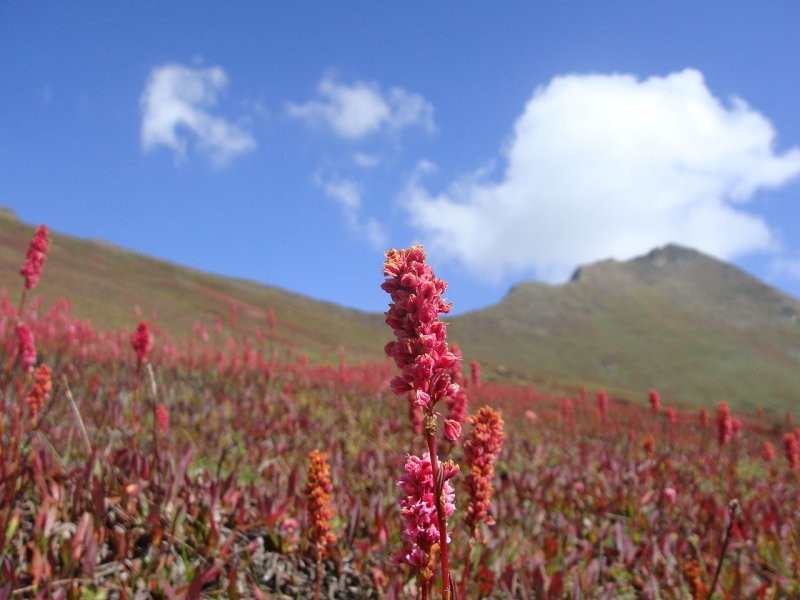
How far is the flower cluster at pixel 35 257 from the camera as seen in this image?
3768 millimetres

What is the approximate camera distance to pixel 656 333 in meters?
109

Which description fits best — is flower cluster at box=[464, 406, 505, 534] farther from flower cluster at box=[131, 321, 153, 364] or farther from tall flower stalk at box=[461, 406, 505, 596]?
flower cluster at box=[131, 321, 153, 364]

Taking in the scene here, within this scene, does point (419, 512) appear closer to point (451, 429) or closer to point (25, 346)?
point (451, 429)

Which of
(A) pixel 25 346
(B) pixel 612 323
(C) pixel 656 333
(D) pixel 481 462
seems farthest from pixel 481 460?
(B) pixel 612 323

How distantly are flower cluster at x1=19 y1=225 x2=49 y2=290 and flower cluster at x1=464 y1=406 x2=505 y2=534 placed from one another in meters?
3.03

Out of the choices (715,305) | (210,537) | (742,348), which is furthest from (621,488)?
(715,305)

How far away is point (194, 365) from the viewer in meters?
13.2

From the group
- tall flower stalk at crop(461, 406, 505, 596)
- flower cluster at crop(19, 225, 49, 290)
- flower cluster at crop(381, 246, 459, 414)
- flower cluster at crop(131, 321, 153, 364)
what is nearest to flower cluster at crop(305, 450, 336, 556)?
tall flower stalk at crop(461, 406, 505, 596)

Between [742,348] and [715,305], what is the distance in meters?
32.3

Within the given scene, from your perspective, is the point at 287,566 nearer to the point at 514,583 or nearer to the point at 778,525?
the point at 514,583

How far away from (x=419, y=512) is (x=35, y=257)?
3434 mm

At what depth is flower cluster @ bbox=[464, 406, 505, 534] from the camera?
211cm

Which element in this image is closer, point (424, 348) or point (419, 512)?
point (424, 348)

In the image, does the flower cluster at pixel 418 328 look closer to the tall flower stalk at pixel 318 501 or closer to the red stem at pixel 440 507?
the red stem at pixel 440 507
